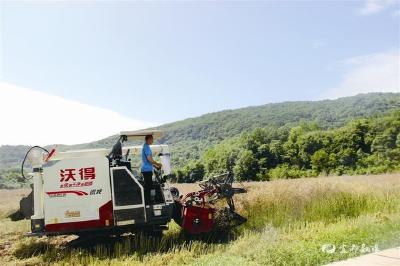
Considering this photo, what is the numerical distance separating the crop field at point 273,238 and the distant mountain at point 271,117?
296 feet

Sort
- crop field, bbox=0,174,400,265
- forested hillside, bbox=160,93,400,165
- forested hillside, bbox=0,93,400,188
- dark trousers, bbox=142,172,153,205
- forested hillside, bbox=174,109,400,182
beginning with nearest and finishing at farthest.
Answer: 1. crop field, bbox=0,174,400,265
2. dark trousers, bbox=142,172,153,205
3. forested hillside, bbox=174,109,400,182
4. forested hillside, bbox=0,93,400,188
5. forested hillside, bbox=160,93,400,165

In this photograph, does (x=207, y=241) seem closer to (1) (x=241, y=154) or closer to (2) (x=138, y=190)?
(2) (x=138, y=190)

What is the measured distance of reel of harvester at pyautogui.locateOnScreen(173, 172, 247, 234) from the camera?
967 cm

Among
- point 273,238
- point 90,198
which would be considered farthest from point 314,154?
point 90,198

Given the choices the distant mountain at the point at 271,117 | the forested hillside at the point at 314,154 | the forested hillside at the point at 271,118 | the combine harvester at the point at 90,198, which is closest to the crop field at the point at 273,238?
the combine harvester at the point at 90,198

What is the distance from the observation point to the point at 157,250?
904 cm

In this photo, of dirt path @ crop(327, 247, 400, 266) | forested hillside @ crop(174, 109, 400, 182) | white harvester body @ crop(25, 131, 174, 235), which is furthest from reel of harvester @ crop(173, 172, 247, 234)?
forested hillside @ crop(174, 109, 400, 182)

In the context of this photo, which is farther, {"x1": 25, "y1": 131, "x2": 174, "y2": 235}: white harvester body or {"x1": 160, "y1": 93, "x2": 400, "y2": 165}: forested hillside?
{"x1": 160, "y1": 93, "x2": 400, "y2": 165}: forested hillside

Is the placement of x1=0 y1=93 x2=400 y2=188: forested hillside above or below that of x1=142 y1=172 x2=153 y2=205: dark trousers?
above

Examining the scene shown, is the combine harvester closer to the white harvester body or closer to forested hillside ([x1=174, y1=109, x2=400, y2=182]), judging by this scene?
the white harvester body

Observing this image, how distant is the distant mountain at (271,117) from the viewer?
115 m

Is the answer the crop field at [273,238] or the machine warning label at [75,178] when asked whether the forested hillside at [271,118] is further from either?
the machine warning label at [75,178]

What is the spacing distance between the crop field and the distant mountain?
296 ft

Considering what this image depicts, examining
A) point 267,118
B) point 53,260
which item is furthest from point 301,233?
point 267,118
